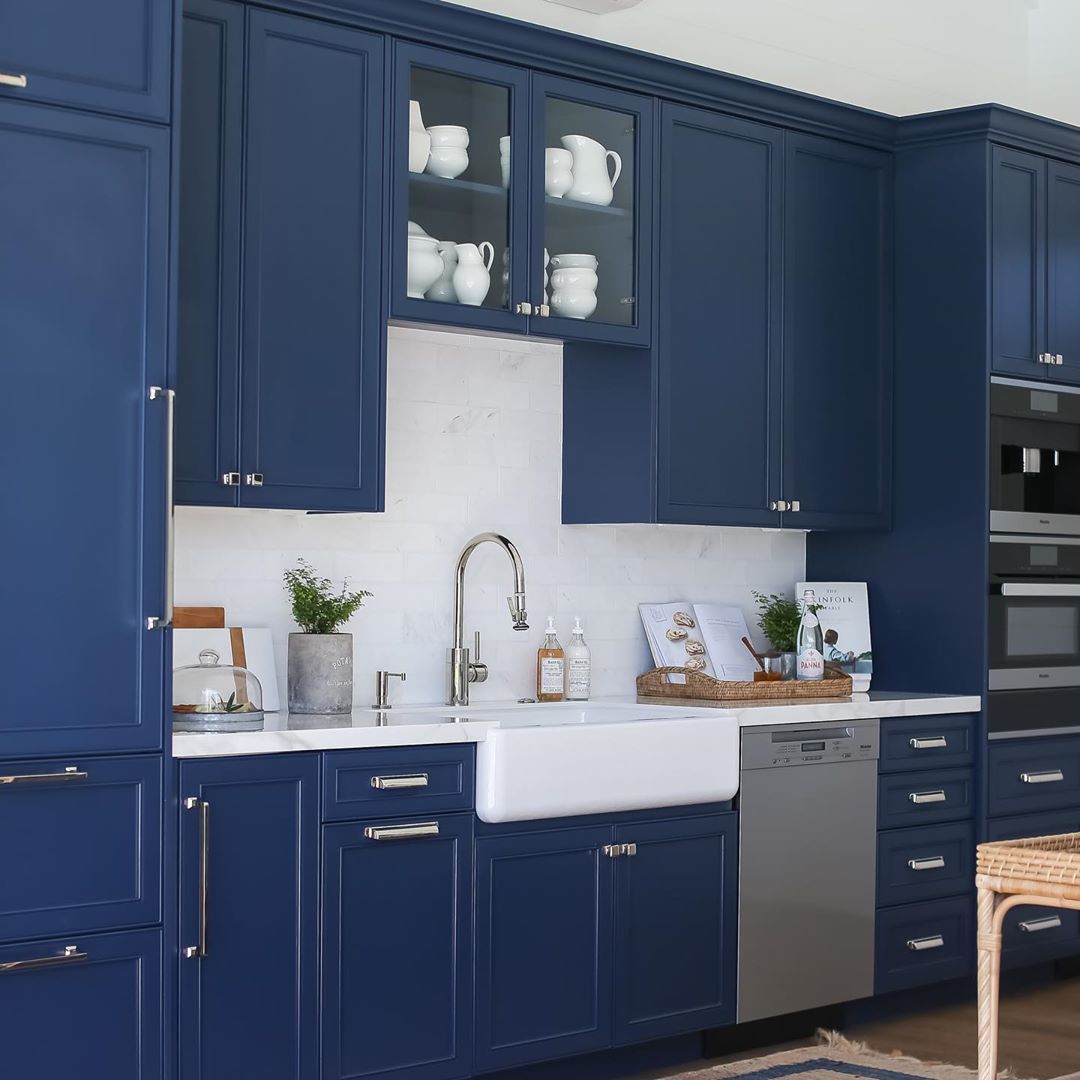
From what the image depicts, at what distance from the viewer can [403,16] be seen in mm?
3721

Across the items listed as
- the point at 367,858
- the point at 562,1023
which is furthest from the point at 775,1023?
the point at 367,858

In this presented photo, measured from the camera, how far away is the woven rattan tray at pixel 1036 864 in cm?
279

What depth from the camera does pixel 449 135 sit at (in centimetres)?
383

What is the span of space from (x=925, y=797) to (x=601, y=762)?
1221 millimetres

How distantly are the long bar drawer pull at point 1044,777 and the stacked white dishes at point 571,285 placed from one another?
188 centimetres

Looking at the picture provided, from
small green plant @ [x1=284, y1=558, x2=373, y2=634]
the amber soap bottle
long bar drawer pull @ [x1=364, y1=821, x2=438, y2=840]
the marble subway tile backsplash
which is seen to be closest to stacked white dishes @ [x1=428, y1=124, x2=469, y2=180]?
the marble subway tile backsplash

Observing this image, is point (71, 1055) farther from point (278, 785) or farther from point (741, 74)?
point (741, 74)

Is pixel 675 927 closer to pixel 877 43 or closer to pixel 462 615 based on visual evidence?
pixel 462 615

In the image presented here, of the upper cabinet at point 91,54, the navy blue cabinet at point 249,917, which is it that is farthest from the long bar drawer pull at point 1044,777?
the upper cabinet at point 91,54

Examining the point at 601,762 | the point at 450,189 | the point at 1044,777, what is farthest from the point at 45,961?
the point at 1044,777

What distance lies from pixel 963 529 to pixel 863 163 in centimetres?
111

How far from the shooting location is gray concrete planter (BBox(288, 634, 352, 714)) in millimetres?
3662

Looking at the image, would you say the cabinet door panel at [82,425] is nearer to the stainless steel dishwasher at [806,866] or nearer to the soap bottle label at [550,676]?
the soap bottle label at [550,676]

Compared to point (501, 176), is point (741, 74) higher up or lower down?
higher up
